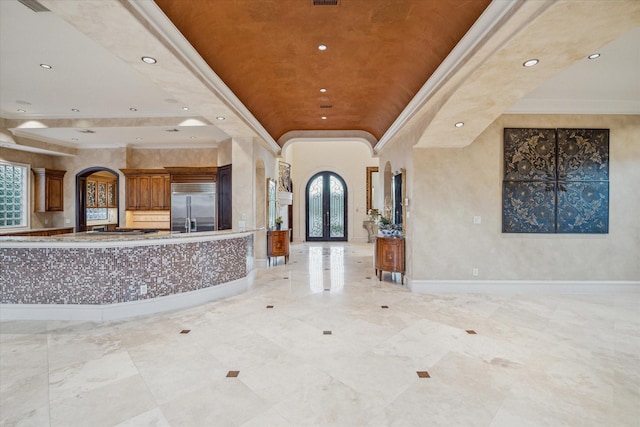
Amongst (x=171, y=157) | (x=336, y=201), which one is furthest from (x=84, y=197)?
(x=336, y=201)

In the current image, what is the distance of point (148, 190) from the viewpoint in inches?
316

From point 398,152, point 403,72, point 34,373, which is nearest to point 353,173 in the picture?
point 398,152

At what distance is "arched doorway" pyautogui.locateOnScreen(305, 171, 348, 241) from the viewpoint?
39.0 ft

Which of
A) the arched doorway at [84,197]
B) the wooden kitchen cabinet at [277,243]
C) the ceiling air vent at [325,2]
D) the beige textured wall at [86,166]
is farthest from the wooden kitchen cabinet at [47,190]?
the ceiling air vent at [325,2]

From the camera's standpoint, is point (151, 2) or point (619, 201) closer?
point (151, 2)

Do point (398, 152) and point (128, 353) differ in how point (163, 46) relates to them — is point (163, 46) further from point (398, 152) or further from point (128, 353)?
point (398, 152)

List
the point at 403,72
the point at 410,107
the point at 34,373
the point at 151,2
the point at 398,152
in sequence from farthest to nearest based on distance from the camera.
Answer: the point at 398,152 → the point at 410,107 → the point at 403,72 → the point at 34,373 → the point at 151,2

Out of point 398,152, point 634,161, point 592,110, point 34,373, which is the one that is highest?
point 592,110

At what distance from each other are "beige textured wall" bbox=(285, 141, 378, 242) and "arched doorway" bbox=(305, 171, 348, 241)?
0.71 feet

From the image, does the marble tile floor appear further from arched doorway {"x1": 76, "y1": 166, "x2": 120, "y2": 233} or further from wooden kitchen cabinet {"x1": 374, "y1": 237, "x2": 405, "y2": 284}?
arched doorway {"x1": 76, "y1": 166, "x2": 120, "y2": 233}

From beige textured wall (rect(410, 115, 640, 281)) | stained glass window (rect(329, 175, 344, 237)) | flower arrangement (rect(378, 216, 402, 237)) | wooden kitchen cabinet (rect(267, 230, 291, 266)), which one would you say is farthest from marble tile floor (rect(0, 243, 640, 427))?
stained glass window (rect(329, 175, 344, 237))

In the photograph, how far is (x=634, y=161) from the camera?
190 inches

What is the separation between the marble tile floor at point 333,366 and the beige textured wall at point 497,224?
714 mm

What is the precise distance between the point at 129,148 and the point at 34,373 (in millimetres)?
6866
